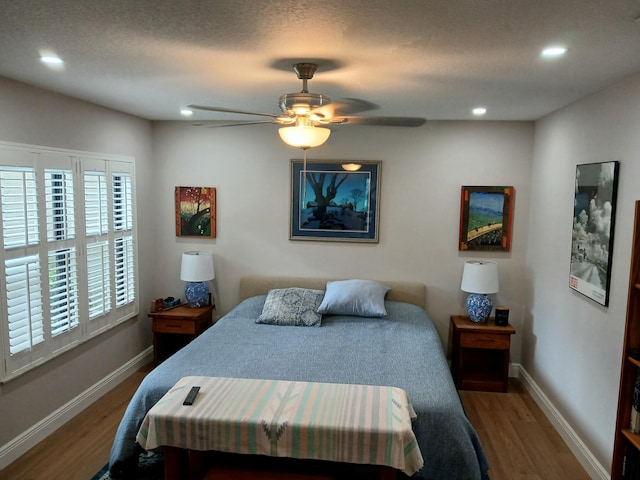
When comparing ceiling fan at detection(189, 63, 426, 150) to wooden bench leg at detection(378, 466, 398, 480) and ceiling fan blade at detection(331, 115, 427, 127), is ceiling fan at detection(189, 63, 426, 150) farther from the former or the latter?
wooden bench leg at detection(378, 466, 398, 480)

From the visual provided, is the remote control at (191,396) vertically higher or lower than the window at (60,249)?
lower

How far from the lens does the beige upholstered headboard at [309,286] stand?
15.0 feet

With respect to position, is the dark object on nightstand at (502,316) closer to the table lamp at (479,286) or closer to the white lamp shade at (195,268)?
the table lamp at (479,286)

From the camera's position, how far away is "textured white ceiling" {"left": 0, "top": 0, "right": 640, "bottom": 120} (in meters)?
1.75

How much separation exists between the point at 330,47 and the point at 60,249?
2520 mm

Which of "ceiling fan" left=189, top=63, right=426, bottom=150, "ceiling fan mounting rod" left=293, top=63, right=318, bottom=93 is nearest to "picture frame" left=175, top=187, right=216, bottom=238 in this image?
"ceiling fan" left=189, top=63, right=426, bottom=150

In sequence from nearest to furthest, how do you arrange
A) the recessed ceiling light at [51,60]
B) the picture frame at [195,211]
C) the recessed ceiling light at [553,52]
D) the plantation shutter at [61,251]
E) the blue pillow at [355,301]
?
the recessed ceiling light at [553,52] < the recessed ceiling light at [51,60] < the plantation shutter at [61,251] < the blue pillow at [355,301] < the picture frame at [195,211]

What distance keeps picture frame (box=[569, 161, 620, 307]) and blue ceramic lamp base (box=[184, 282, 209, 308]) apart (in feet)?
10.8

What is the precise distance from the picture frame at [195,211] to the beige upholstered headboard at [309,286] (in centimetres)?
65

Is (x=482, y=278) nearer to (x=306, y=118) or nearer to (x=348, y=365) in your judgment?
(x=348, y=365)

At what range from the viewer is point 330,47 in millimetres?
2195

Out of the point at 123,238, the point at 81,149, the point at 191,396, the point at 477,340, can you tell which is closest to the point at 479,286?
A: the point at 477,340

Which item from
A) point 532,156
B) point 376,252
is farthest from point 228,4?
point 532,156

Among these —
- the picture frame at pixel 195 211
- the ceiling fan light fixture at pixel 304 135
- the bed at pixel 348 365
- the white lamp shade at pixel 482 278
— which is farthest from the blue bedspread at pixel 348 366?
the ceiling fan light fixture at pixel 304 135
